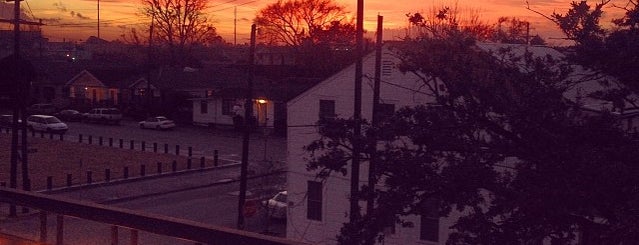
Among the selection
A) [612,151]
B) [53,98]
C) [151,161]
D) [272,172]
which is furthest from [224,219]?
[53,98]

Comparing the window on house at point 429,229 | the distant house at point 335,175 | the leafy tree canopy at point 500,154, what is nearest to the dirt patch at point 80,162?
the distant house at point 335,175

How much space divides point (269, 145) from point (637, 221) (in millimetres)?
36798

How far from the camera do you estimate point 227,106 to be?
53.9 m

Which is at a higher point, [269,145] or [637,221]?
[637,221]

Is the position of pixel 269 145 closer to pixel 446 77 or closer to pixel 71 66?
pixel 446 77

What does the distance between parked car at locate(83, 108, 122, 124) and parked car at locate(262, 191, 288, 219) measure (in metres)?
36.7

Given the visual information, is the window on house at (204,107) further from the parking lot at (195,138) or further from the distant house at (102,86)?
the distant house at (102,86)

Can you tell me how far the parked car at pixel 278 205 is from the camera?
945 inches

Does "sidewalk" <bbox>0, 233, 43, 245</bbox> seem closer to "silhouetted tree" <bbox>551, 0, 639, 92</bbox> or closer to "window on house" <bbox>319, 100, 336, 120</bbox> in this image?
"silhouetted tree" <bbox>551, 0, 639, 92</bbox>

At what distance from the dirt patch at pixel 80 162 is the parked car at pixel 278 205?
9808mm

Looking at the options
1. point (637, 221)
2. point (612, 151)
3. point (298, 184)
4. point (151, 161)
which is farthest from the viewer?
point (151, 161)

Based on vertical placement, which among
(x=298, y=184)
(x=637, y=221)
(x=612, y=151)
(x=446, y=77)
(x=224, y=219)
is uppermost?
(x=446, y=77)

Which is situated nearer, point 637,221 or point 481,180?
point 637,221

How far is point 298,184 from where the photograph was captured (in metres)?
22.0
